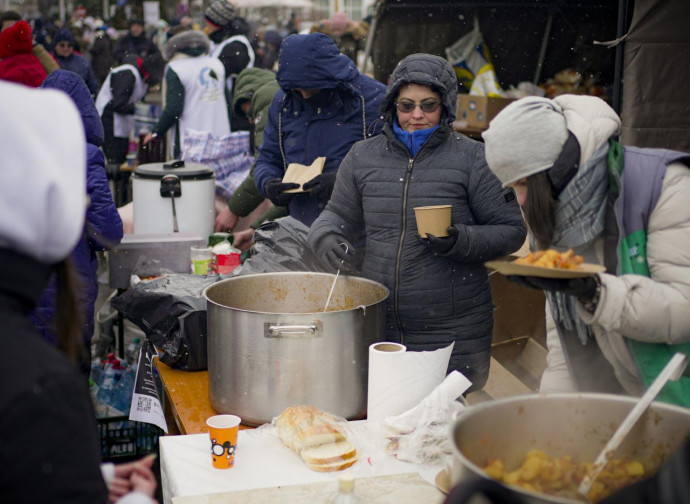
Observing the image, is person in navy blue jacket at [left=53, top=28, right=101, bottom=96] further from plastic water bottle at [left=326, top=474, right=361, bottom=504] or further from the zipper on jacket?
plastic water bottle at [left=326, top=474, right=361, bottom=504]

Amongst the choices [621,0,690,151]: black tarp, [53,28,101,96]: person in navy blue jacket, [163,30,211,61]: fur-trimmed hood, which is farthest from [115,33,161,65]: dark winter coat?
[621,0,690,151]: black tarp

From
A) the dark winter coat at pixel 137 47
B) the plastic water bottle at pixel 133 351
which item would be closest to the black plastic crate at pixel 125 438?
the plastic water bottle at pixel 133 351

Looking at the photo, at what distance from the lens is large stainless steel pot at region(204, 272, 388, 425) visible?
2299mm

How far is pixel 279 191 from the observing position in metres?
3.99

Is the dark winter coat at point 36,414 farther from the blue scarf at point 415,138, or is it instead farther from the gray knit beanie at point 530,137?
the blue scarf at point 415,138

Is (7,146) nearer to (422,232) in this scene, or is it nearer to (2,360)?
(2,360)

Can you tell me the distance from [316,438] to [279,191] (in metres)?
2.01

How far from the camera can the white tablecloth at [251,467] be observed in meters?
2.05

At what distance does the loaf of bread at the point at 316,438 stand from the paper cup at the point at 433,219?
75 centimetres

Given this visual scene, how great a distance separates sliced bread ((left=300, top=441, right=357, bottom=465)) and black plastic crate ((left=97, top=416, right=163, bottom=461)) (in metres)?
2.08

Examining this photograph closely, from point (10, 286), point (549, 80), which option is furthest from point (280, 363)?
point (549, 80)

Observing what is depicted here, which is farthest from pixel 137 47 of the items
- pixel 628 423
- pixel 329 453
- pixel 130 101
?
pixel 628 423

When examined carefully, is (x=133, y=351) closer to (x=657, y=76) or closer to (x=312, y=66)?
(x=312, y=66)

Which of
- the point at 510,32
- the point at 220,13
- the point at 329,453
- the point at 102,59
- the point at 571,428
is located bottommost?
the point at 329,453
